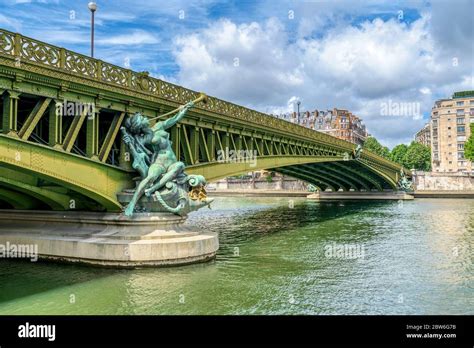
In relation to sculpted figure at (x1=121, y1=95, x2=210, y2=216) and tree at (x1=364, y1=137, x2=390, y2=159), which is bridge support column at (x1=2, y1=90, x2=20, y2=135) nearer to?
sculpted figure at (x1=121, y1=95, x2=210, y2=216)

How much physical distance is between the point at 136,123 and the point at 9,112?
527 cm

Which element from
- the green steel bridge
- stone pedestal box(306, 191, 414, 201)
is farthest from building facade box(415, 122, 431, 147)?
the green steel bridge

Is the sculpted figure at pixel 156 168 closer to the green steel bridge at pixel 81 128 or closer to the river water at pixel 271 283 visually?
the green steel bridge at pixel 81 128

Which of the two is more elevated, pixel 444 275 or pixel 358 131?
pixel 358 131

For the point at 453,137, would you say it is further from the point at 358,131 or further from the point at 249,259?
the point at 249,259

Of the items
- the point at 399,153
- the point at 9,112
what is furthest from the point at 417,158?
the point at 9,112

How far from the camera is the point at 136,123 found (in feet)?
60.5

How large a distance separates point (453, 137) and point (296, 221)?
10367 centimetres

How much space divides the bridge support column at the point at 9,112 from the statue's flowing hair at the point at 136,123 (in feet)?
16.1

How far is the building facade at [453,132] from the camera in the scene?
12294 cm

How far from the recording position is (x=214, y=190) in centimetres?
10881

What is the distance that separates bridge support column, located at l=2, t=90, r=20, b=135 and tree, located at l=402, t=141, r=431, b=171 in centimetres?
13422
